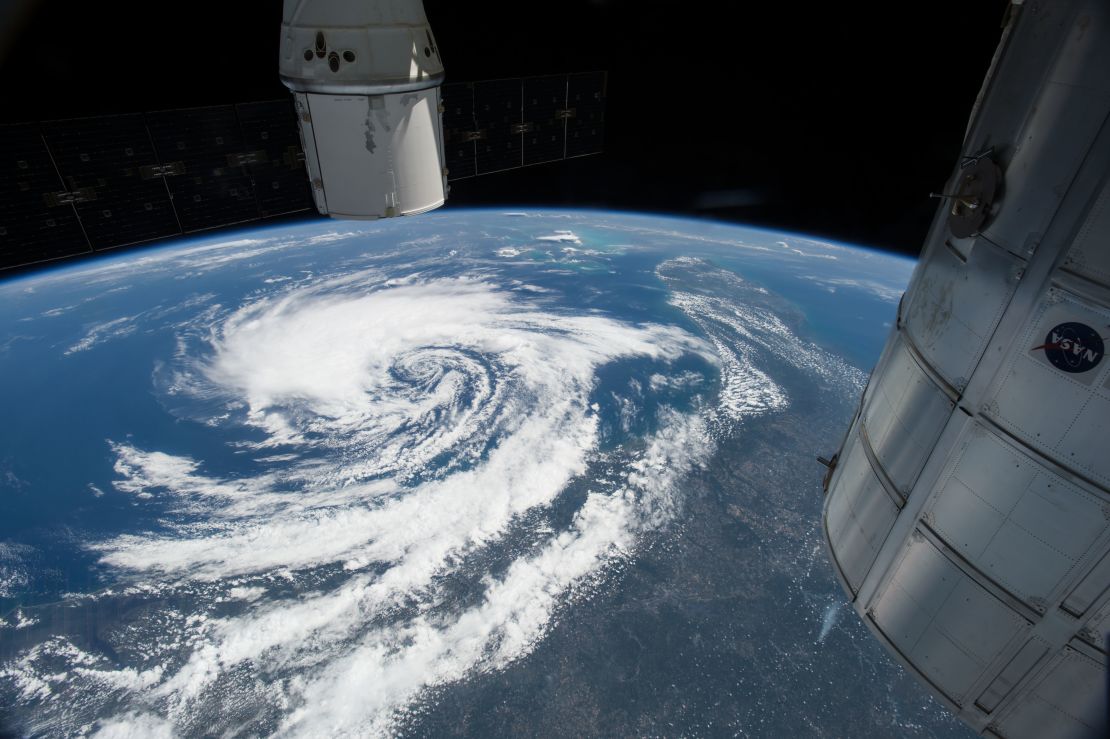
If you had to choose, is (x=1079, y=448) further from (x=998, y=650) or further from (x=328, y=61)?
(x=328, y=61)

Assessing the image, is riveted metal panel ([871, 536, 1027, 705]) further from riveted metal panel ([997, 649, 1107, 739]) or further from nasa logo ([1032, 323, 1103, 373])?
nasa logo ([1032, 323, 1103, 373])

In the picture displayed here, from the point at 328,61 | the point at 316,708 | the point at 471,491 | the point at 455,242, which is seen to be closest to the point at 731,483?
the point at 471,491

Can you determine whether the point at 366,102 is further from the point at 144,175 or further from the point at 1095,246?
the point at 144,175

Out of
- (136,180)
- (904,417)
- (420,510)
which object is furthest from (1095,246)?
(136,180)

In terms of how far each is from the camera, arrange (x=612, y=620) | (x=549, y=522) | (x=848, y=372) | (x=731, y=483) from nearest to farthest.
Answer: (x=612, y=620) → (x=549, y=522) → (x=731, y=483) → (x=848, y=372)

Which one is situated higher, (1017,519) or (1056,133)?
(1056,133)

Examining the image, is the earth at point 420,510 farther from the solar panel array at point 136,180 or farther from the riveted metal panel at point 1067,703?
the solar panel array at point 136,180

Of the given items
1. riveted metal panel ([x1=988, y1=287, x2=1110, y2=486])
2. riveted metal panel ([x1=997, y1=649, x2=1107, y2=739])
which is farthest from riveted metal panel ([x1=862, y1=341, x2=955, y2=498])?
riveted metal panel ([x1=997, y1=649, x2=1107, y2=739])

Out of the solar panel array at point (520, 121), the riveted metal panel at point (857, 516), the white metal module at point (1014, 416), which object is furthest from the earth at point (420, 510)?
the solar panel array at point (520, 121)
